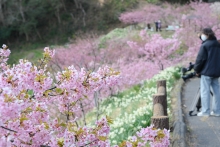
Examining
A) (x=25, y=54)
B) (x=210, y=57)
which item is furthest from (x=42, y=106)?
(x=25, y=54)

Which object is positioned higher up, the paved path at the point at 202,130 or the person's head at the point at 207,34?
the person's head at the point at 207,34

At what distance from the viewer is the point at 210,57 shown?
17.5 ft

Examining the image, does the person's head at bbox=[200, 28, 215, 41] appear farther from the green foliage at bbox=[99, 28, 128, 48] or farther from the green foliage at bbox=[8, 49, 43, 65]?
the green foliage at bbox=[8, 49, 43, 65]

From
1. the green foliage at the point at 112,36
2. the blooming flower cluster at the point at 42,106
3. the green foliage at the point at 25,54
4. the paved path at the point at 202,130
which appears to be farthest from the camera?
the green foliage at the point at 25,54

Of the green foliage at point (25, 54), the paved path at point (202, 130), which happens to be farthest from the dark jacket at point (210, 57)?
the green foliage at point (25, 54)

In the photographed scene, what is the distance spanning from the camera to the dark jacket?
5305 mm

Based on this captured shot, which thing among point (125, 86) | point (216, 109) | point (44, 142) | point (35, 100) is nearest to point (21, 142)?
point (44, 142)

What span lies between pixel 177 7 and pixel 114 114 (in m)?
21.4

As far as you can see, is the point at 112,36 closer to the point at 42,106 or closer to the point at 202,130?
the point at 202,130

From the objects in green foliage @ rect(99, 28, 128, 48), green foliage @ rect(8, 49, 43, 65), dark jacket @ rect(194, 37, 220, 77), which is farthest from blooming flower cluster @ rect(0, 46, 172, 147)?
green foliage @ rect(8, 49, 43, 65)

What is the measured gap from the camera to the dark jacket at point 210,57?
5305mm

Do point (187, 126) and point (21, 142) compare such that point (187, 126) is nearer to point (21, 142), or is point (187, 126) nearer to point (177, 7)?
point (21, 142)

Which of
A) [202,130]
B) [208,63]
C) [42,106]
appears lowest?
[202,130]

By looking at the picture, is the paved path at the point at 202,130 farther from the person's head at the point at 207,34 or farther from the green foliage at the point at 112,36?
the green foliage at the point at 112,36
